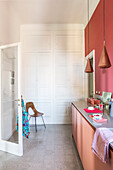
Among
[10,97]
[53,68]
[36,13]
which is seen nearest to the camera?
[10,97]

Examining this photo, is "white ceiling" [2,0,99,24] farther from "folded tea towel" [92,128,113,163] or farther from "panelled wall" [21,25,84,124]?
"folded tea towel" [92,128,113,163]

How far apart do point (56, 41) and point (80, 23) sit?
96 centimetres

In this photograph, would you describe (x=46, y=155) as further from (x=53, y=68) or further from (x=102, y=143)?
(x=53, y=68)

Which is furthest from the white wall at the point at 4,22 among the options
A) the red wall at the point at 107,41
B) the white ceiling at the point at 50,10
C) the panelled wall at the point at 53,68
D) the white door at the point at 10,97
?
the red wall at the point at 107,41

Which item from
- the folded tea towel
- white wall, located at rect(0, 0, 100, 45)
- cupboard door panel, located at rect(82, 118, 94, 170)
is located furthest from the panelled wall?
the folded tea towel

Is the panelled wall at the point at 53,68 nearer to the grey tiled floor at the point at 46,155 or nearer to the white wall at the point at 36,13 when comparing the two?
the white wall at the point at 36,13

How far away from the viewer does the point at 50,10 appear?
10.5 feet

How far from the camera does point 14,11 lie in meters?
3.21

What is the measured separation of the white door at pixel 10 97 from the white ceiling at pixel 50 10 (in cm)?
132

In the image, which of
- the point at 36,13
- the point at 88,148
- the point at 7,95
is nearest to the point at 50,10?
the point at 36,13

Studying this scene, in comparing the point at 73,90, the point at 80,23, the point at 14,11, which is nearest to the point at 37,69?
the point at 73,90

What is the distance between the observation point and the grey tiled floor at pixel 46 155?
1930 millimetres

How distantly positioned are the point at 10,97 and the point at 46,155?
53.1 inches

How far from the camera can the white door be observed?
2.30m
